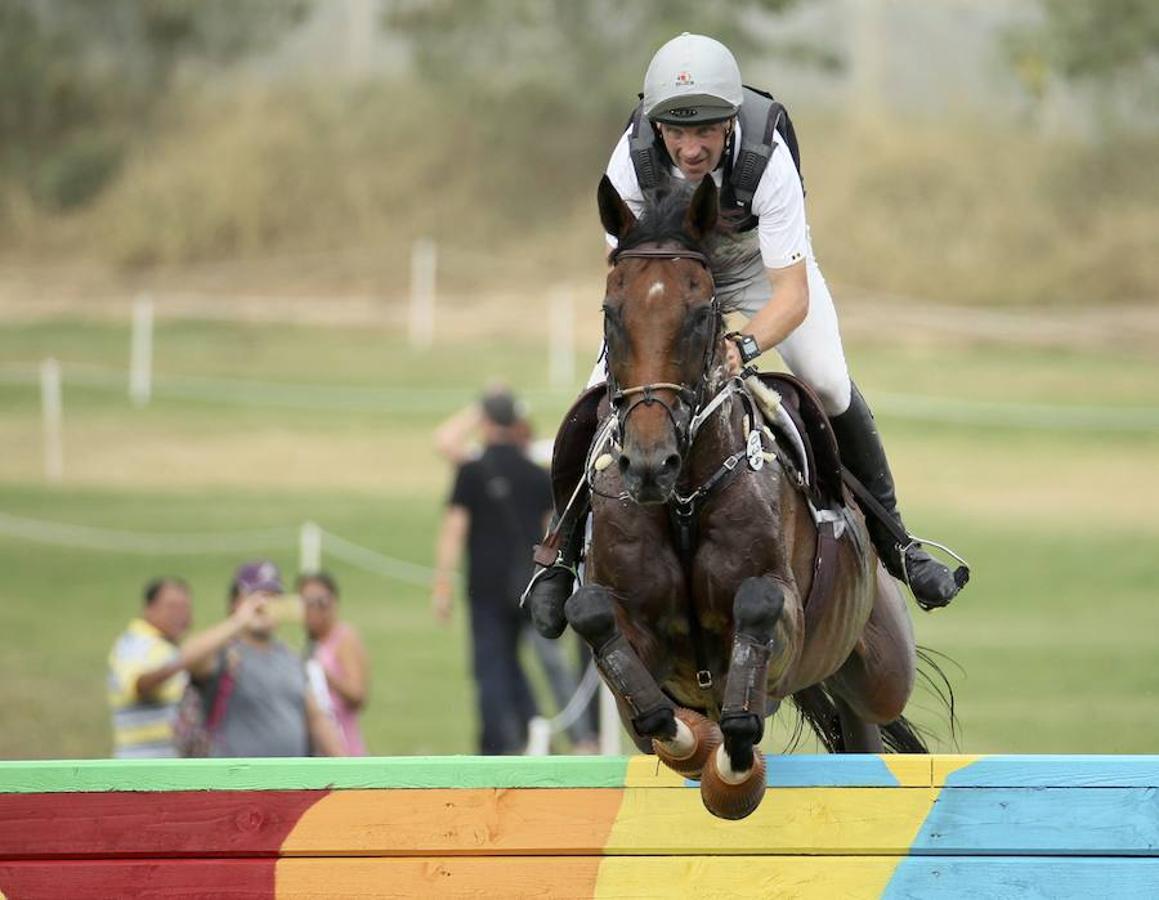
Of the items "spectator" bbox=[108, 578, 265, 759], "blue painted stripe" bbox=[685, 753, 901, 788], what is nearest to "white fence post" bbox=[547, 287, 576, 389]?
"spectator" bbox=[108, 578, 265, 759]

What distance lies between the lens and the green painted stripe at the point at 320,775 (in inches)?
180

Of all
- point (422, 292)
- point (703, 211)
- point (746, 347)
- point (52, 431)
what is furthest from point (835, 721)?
point (422, 292)

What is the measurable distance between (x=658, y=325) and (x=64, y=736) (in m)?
8.75

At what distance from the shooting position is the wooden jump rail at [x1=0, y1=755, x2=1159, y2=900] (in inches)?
178

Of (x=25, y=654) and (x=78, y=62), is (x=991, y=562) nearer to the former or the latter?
(x=25, y=654)

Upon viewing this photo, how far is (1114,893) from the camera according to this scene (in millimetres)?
4402

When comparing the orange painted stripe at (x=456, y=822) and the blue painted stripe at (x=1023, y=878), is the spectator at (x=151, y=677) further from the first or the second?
the blue painted stripe at (x=1023, y=878)

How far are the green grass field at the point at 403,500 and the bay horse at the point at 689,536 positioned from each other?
6.97 meters

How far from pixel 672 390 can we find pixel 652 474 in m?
0.26

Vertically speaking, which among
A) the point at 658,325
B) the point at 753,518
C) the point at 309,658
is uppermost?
the point at 658,325

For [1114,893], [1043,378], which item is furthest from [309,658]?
[1043,378]

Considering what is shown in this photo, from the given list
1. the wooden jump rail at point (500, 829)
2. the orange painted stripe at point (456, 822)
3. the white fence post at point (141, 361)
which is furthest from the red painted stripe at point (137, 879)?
the white fence post at point (141, 361)

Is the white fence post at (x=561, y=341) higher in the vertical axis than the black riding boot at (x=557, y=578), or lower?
lower

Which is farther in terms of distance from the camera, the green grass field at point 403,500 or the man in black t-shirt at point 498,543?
the green grass field at point 403,500
